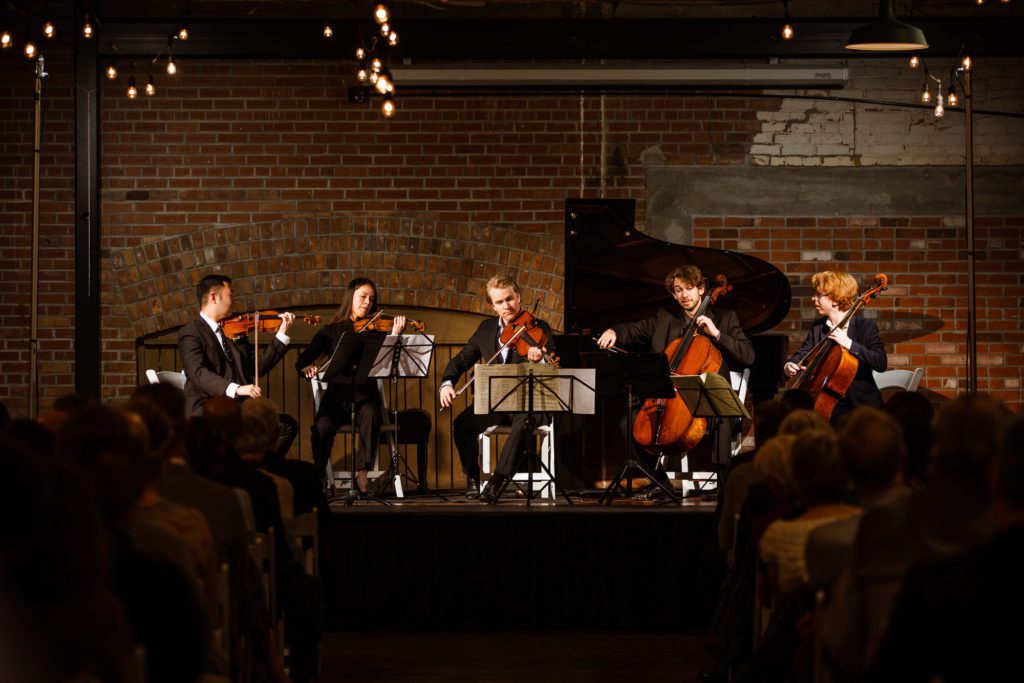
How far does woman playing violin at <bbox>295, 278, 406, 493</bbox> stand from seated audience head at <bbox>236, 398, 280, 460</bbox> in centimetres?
332

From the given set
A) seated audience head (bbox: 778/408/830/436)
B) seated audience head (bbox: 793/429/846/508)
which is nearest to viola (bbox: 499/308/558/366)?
seated audience head (bbox: 778/408/830/436)

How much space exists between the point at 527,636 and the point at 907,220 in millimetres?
4414

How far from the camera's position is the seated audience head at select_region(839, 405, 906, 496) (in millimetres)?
2977

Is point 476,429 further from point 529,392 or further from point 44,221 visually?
point 44,221

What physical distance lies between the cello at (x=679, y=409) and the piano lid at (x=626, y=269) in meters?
0.33

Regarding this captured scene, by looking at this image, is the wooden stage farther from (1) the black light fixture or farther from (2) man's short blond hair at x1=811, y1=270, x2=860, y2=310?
(1) the black light fixture

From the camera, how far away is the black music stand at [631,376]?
696 cm

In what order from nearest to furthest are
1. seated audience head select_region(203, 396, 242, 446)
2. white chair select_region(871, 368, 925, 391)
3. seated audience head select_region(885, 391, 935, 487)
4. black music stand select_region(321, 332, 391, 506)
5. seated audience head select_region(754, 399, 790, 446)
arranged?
seated audience head select_region(885, 391, 935, 487)
seated audience head select_region(203, 396, 242, 446)
seated audience head select_region(754, 399, 790, 446)
black music stand select_region(321, 332, 391, 506)
white chair select_region(871, 368, 925, 391)

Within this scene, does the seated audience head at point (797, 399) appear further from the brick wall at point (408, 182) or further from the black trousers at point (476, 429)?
the brick wall at point (408, 182)

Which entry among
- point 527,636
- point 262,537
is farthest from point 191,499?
point 527,636

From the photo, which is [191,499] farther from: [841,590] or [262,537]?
[841,590]

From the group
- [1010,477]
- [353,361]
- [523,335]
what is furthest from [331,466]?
[1010,477]

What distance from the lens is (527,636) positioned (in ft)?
20.4

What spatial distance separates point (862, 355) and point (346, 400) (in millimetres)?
3023
